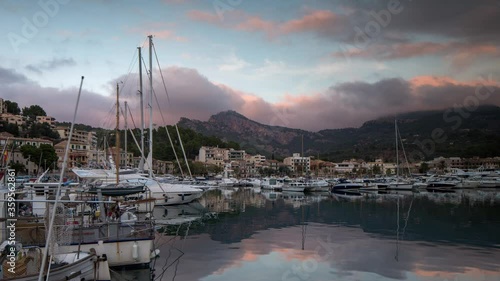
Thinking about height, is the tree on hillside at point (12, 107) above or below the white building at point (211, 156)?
above

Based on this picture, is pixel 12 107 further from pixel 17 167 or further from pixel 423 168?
pixel 423 168

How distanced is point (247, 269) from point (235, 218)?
18378 mm

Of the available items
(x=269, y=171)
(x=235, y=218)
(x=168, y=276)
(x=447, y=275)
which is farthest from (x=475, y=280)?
(x=269, y=171)

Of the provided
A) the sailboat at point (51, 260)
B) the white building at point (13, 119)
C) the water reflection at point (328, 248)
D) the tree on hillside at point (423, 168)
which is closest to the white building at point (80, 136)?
the white building at point (13, 119)

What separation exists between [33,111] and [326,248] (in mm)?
157953

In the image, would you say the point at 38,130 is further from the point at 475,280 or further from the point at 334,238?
the point at 475,280

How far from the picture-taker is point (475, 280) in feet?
51.5

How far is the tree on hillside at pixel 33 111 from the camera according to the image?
15177 cm

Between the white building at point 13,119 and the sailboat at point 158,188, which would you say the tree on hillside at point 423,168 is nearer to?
the sailboat at point 158,188

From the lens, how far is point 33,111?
508ft

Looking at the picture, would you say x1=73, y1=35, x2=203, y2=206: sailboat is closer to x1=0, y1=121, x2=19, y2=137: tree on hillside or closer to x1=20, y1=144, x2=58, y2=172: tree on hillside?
x1=20, y1=144, x2=58, y2=172: tree on hillside

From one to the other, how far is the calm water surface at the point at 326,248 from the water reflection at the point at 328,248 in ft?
0.12

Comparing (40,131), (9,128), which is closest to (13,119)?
(40,131)

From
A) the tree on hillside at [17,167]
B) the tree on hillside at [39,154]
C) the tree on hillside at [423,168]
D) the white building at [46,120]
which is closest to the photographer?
the tree on hillside at [17,167]
